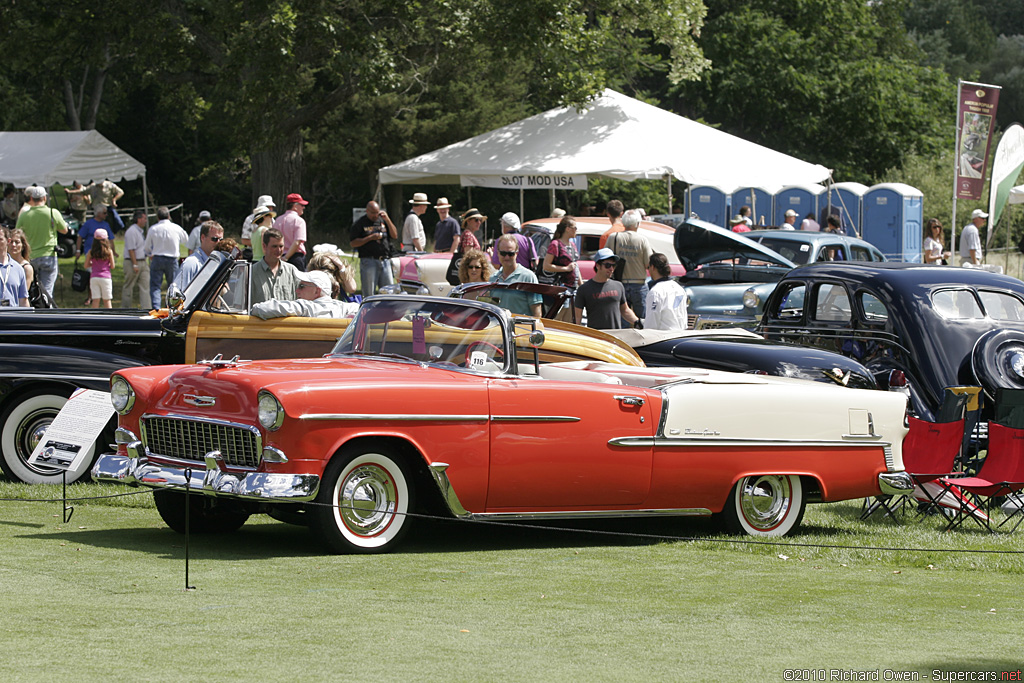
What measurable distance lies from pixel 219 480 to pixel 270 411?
458 mm

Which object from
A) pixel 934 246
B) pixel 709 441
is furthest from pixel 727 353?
pixel 934 246

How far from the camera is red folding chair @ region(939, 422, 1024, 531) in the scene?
29.7ft

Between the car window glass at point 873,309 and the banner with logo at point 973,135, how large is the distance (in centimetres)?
968

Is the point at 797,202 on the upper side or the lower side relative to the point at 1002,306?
upper

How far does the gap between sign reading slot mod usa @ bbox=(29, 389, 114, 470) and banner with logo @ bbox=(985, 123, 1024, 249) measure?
17.6m

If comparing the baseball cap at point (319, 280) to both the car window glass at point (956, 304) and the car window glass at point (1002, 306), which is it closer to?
the car window glass at point (956, 304)

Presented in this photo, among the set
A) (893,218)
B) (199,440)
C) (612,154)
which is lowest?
(199,440)

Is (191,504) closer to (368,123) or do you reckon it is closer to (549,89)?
(549,89)

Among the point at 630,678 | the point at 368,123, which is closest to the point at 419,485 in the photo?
the point at 630,678

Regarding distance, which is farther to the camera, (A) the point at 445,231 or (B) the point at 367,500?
(A) the point at 445,231

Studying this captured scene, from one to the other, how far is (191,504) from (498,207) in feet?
130

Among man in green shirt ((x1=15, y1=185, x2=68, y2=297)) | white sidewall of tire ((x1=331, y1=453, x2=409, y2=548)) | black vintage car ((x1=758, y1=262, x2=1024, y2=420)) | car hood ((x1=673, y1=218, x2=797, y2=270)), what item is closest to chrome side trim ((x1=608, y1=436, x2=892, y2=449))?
white sidewall of tire ((x1=331, y1=453, x2=409, y2=548))

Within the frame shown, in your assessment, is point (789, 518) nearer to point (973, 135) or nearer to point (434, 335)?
point (434, 335)

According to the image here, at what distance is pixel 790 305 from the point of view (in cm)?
1340
